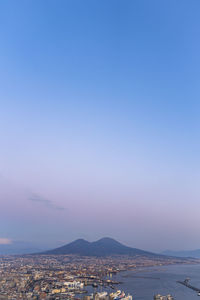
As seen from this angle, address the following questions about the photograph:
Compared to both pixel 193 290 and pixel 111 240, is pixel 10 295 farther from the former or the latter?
pixel 111 240

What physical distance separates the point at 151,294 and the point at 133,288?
117 inches

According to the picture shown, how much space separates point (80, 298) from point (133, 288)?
7.85m

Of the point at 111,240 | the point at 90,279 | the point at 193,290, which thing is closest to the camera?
the point at 193,290

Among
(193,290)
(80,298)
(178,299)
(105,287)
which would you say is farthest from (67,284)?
(193,290)

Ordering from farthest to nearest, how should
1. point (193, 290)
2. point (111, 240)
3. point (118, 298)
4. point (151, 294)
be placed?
point (111, 240) < point (193, 290) < point (151, 294) < point (118, 298)

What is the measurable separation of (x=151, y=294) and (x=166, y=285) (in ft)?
21.0

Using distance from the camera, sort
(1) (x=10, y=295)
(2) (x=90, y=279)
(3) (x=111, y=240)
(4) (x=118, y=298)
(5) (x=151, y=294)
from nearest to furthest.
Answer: (1) (x=10, y=295) → (4) (x=118, y=298) → (5) (x=151, y=294) → (2) (x=90, y=279) → (3) (x=111, y=240)

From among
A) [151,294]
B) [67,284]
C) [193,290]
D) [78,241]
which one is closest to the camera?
[151,294]

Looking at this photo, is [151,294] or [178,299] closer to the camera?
[178,299]

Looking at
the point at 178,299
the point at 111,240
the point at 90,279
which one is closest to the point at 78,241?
→ the point at 111,240

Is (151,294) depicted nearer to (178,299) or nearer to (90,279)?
(178,299)

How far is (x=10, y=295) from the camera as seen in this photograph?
55.6 feet

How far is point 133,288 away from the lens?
78.2 feet

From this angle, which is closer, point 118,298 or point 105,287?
point 118,298
